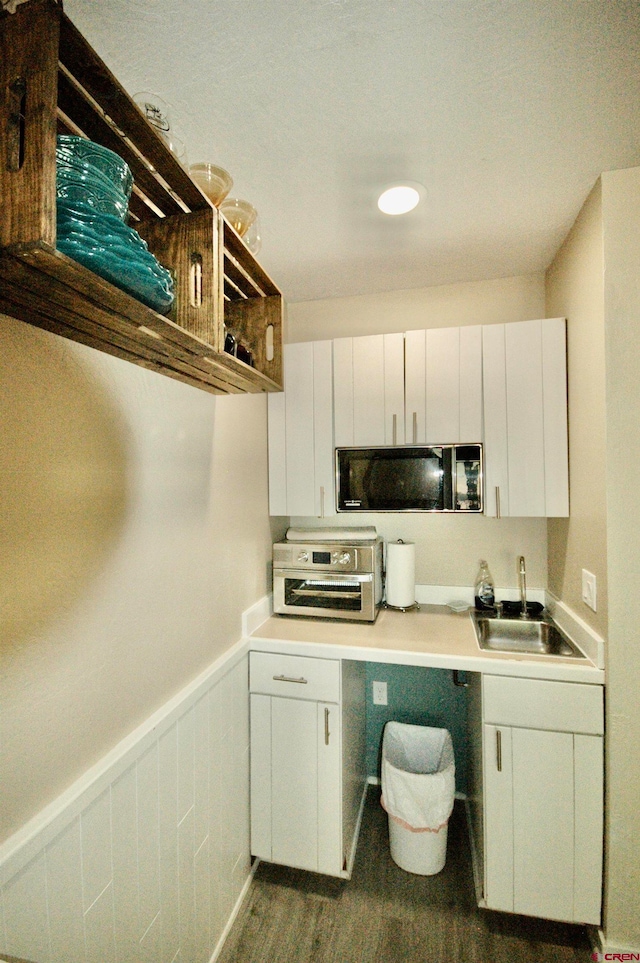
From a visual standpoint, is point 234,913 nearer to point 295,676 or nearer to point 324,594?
point 295,676

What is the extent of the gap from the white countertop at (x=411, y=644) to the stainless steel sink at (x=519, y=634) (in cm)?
7

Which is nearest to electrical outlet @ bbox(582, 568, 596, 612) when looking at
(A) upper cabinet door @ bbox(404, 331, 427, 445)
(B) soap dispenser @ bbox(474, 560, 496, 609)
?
(B) soap dispenser @ bbox(474, 560, 496, 609)

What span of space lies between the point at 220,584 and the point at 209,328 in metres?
1.03

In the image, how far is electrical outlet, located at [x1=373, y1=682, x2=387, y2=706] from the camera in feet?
7.60

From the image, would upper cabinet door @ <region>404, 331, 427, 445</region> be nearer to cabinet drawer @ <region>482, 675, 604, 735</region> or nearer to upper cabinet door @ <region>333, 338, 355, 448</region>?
upper cabinet door @ <region>333, 338, 355, 448</region>

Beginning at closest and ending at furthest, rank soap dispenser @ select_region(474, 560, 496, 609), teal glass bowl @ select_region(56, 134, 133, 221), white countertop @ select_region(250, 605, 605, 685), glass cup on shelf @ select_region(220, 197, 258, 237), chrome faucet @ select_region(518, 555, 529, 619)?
1. teal glass bowl @ select_region(56, 134, 133, 221)
2. glass cup on shelf @ select_region(220, 197, 258, 237)
3. white countertop @ select_region(250, 605, 605, 685)
4. chrome faucet @ select_region(518, 555, 529, 619)
5. soap dispenser @ select_region(474, 560, 496, 609)

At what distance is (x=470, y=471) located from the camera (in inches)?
77.2

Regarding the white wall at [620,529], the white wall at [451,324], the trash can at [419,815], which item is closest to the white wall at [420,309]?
the white wall at [451,324]

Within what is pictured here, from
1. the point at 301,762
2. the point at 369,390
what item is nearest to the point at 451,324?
the point at 369,390

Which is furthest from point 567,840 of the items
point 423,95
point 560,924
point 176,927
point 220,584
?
point 423,95

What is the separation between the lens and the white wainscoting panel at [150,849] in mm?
885

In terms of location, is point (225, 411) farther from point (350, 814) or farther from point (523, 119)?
point (350, 814)

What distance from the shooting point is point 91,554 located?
1.04m

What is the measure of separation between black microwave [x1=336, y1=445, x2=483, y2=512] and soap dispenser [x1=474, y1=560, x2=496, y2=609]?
17.2 inches
